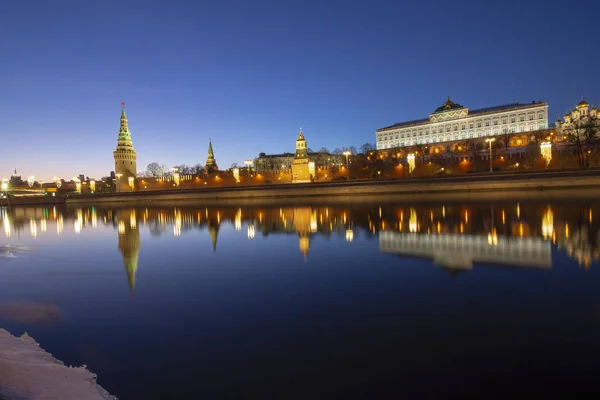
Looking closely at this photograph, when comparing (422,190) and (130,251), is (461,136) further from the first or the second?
(130,251)

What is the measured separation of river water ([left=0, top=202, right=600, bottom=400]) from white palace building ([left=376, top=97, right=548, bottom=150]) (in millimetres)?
74887

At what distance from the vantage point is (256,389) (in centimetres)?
305

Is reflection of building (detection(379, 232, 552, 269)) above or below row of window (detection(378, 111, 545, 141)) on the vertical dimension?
below

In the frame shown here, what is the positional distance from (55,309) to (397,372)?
488 cm

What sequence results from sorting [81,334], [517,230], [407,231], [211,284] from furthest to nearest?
1. [407,231]
2. [517,230]
3. [211,284]
4. [81,334]

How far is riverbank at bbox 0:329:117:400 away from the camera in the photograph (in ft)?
9.98

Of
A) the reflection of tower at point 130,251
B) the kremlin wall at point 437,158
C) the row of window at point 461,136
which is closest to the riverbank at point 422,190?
the kremlin wall at point 437,158

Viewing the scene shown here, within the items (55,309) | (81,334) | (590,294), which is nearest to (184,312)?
(81,334)

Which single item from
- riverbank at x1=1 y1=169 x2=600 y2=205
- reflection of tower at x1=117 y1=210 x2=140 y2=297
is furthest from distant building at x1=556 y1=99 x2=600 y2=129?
reflection of tower at x1=117 y1=210 x2=140 y2=297

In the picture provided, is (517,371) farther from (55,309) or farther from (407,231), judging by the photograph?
(407,231)

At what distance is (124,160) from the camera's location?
7550 cm

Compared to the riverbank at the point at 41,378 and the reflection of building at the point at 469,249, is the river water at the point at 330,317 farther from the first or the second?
the riverbank at the point at 41,378

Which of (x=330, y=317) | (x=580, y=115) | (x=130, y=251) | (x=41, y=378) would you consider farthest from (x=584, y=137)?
(x=41, y=378)

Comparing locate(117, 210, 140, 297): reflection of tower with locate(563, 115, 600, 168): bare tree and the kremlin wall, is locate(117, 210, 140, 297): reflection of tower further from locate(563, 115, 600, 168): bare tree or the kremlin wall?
locate(563, 115, 600, 168): bare tree
